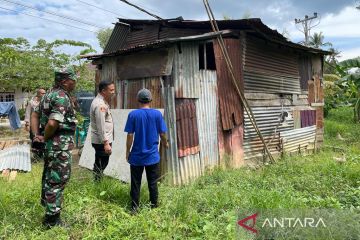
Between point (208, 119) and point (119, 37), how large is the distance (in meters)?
6.01

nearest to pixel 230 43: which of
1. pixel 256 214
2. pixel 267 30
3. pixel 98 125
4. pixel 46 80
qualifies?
pixel 267 30

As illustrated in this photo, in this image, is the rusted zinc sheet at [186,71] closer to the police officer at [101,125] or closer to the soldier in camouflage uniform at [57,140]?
the police officer at [101,125]

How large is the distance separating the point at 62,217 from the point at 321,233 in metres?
3.11

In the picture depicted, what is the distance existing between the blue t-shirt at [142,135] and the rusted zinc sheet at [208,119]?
2.55 meters

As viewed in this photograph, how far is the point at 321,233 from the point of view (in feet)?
11.4

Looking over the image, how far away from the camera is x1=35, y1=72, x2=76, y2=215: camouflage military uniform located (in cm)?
366

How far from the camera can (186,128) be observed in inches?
253

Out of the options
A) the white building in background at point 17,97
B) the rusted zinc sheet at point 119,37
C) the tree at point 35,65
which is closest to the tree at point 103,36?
Result: the white building in background at point 17,97

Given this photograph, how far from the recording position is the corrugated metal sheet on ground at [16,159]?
7.02 meters

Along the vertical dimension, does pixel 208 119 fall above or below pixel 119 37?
below

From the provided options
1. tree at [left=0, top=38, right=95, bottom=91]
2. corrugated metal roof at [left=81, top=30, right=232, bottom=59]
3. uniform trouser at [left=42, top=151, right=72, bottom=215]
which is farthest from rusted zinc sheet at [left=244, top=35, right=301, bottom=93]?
tree at [left=0, top=38, right=95, bottom=91]

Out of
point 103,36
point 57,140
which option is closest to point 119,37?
point 57,140

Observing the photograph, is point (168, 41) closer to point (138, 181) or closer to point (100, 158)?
point (100, 158)

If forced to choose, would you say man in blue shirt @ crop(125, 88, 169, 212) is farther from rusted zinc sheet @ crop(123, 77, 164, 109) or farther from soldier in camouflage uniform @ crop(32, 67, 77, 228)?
rusted zinc sheet @ crop(123, 77, 164, 109)
